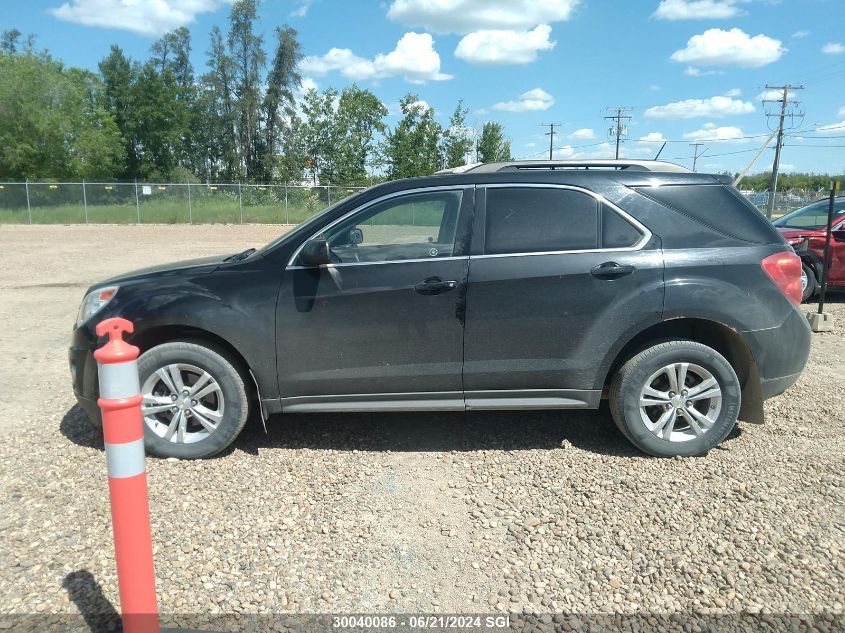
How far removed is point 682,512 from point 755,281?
5.21 ft

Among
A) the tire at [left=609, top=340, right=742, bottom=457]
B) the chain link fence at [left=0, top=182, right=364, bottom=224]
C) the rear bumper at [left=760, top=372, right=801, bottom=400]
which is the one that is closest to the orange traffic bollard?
the tire at [left=609, top=340, right=742, bottom=457]

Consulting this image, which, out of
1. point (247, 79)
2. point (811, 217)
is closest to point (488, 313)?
point (811, 217)

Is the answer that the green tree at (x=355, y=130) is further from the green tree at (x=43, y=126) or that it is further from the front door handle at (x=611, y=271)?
the front door handle at (x=611, y=271)

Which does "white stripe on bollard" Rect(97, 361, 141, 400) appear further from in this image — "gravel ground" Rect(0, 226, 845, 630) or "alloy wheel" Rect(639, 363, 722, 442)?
"alloy wheel" Rect(639, 363, 722, 442)

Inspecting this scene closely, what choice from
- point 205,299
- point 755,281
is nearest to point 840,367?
point 755,281

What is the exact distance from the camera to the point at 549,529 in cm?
338

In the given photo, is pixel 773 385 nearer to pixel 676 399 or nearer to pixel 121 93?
pixel 676 399

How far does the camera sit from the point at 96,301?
14.0ft

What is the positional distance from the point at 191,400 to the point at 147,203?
32895 mm

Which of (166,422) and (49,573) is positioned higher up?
(166,422)

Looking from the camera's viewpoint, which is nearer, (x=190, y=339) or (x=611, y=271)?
(x=611, y=271)

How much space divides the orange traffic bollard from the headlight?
2249mm

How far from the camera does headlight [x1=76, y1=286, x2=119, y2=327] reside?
422cm

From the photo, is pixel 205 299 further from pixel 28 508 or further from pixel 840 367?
pixel 840 367
